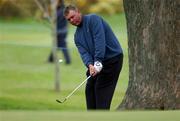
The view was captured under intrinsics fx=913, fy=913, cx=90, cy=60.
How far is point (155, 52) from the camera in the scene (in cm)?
1194

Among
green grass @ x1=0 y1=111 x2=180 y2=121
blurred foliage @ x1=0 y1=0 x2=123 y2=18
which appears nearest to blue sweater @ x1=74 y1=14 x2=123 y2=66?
green grass @ x1=0 y1=111 x2=180 y2=121

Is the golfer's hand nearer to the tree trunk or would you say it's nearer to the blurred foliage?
the tree trunk

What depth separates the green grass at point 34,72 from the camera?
1628 cm

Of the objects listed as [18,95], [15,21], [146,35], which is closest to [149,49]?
[146,35]

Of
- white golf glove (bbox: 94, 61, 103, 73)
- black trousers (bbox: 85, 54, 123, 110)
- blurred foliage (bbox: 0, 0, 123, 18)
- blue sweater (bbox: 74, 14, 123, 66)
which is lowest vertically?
blurred foliage (bbox: 0, 0, 123, 18)

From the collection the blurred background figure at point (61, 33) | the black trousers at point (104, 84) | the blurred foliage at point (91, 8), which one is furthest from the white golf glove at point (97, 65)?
the blurred foliage at point (91, 8)

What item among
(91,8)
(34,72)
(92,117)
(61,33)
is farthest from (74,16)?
(91,8)

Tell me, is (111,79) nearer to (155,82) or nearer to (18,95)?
(155,82)

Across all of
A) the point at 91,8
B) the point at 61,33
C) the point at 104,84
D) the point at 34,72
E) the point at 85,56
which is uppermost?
the point at 85,56

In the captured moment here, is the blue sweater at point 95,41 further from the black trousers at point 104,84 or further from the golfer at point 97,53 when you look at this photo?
the black trousers at point 104,84

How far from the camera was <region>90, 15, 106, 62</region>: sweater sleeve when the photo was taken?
11836 millimetres

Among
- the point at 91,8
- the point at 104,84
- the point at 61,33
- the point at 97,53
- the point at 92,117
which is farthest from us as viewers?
the point at 91,8

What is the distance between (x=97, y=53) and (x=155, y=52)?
76 centimetres

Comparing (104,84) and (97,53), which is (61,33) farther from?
(97,53)
